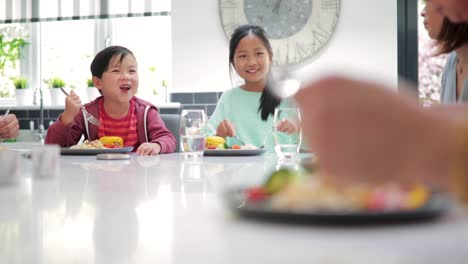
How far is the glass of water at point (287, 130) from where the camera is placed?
1350mm

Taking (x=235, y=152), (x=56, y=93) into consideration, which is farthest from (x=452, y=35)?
(x=56, y=93)

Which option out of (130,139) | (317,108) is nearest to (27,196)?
(317,108)

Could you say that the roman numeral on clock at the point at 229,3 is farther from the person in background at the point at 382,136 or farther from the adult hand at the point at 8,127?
the person in background at the point at 382,136

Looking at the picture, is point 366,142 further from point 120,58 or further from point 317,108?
point 120,58

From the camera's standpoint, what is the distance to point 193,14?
4.10 metres

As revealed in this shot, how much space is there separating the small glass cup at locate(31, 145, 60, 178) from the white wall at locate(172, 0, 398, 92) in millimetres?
2873

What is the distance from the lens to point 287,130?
1.36 m

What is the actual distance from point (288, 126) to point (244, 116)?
135 centimetres

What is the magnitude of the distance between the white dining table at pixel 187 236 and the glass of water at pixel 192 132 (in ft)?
2.92

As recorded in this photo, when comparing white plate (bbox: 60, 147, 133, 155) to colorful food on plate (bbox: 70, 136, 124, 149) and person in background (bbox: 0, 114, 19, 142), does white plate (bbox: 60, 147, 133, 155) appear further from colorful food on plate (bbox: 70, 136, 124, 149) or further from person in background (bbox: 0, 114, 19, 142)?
person in background (bbox: 0, 114, 19, 142)

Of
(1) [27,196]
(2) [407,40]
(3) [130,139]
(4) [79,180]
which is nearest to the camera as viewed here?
(1) [27,196]

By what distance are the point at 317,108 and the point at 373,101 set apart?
36 millimetres

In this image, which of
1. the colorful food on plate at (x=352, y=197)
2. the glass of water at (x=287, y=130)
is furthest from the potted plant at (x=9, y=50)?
the colorful food on plate at (x=352, y=197)

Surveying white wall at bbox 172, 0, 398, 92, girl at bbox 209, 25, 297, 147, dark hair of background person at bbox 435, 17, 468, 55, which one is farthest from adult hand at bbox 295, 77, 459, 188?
white wall at bbox 172, 0, 398, 92
